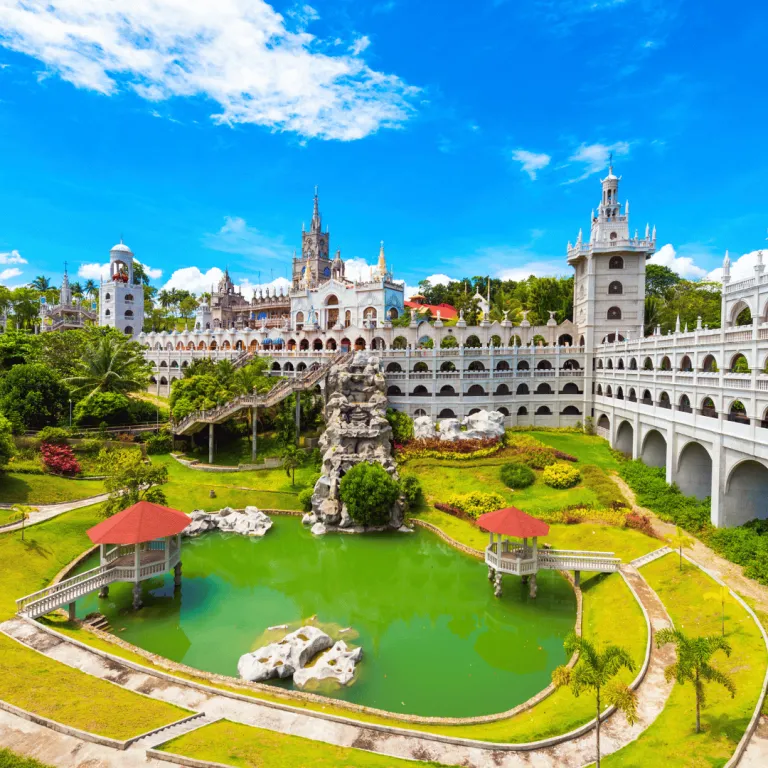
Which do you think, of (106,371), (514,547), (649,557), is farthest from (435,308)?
(649,557)

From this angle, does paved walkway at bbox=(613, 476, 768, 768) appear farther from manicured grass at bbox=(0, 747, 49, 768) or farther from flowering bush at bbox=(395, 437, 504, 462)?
manicured grass at bbox=(0, 747, 49, 768)

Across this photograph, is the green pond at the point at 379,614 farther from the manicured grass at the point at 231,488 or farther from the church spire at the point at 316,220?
the church spire at the point at 316,220

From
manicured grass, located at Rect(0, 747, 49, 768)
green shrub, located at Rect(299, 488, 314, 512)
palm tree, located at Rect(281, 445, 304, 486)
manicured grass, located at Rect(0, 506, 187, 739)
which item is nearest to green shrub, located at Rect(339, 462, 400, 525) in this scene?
green shrub, located at Rect(299, 488, 314, 512)

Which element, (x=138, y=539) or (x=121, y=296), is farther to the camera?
(x=121, y=296)

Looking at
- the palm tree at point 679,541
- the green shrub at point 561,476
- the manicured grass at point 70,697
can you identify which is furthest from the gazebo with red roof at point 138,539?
the green shrub at point 561,476

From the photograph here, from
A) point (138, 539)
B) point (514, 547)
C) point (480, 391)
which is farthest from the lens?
point (480, 391)

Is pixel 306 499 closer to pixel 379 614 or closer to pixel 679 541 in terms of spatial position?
pixel 379 614
